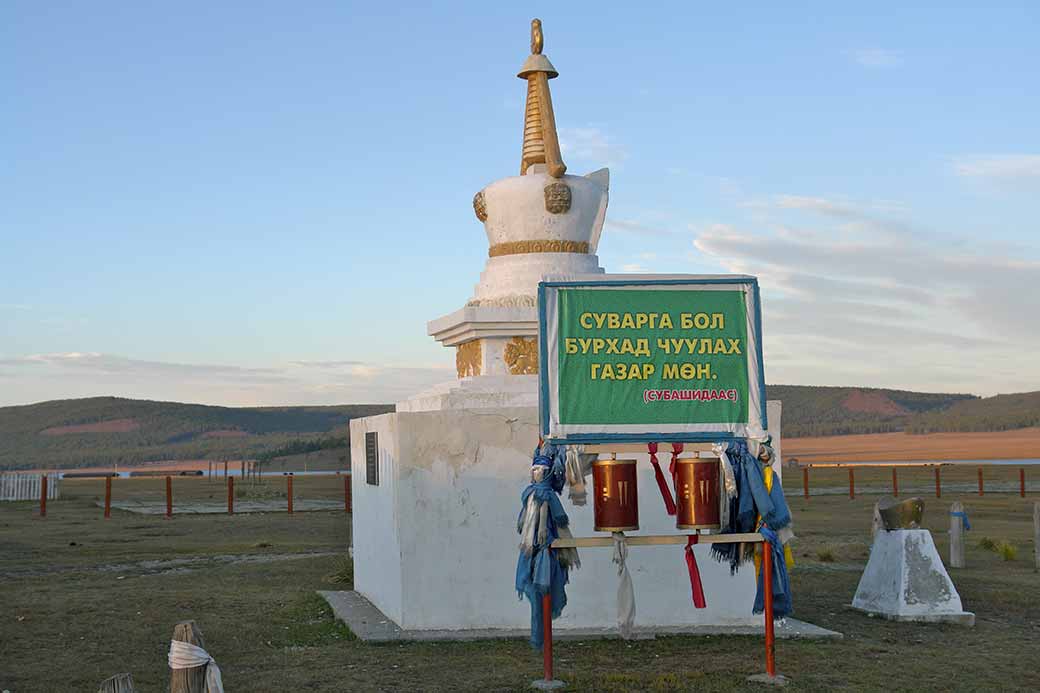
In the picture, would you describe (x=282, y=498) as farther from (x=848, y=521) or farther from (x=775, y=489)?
(x=775, y=489)

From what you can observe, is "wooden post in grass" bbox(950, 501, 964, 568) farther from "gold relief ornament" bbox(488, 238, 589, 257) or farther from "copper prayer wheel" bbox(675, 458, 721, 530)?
"copper prayer wheel" bbox(675, 458, 721, 530)

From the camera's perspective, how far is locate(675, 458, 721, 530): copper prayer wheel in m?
9.51

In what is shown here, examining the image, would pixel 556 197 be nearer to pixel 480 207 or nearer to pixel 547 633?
pixel 480 207

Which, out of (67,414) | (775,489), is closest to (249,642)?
(775,489)

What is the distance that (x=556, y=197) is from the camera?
1411 centimetres

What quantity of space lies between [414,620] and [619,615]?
217 centimetres

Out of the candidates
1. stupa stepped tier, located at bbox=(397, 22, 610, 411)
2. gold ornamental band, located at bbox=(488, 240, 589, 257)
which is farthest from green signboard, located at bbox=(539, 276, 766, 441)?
gold ornamental band, located at bbox=(488, 240, 589, 257)

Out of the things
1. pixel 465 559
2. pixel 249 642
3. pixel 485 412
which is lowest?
pixel 249 642

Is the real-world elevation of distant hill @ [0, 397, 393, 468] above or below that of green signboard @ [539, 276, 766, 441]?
above

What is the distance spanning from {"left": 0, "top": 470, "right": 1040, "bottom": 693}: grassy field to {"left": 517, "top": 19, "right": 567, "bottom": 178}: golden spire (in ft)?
18.4

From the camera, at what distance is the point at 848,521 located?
2962cm

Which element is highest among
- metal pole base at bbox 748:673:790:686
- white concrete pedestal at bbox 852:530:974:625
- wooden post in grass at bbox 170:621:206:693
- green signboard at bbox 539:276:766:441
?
green signboard at bbox 539:276:766:441

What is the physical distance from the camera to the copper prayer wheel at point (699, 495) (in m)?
9.51

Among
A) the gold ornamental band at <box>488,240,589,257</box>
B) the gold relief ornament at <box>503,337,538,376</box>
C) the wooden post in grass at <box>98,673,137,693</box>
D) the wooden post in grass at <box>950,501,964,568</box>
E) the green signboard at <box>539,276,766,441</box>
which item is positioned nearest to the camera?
the wooden post in grass at <box>98,673,137,693</box>
